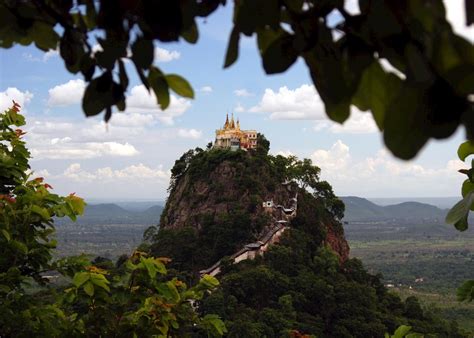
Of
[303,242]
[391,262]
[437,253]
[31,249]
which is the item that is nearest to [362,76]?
[31,249]

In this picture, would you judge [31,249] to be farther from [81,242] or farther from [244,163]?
[81,242]

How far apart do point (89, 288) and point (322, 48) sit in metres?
2.85

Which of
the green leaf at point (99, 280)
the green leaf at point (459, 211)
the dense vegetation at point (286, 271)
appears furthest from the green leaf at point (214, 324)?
the dense vegetation at point (286, 271)

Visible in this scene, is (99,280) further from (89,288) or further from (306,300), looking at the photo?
(306,300)

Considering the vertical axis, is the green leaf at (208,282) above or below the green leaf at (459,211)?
below

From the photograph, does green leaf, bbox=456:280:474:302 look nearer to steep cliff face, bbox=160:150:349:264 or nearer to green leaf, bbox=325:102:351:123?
green leaf, bbox=325:102:351:123

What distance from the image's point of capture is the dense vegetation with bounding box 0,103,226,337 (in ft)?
11.0

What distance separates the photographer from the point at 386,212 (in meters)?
185

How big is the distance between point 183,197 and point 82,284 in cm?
2950

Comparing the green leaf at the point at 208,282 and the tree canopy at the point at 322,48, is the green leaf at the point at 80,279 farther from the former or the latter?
the tree canopy at the point at 322,48

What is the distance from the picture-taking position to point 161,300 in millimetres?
3590

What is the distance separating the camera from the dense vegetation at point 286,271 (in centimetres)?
2102

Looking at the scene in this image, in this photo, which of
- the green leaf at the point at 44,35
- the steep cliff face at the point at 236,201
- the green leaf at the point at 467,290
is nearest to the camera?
the green leaf at the point at 44,35

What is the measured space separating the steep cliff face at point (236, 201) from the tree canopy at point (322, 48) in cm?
2704
